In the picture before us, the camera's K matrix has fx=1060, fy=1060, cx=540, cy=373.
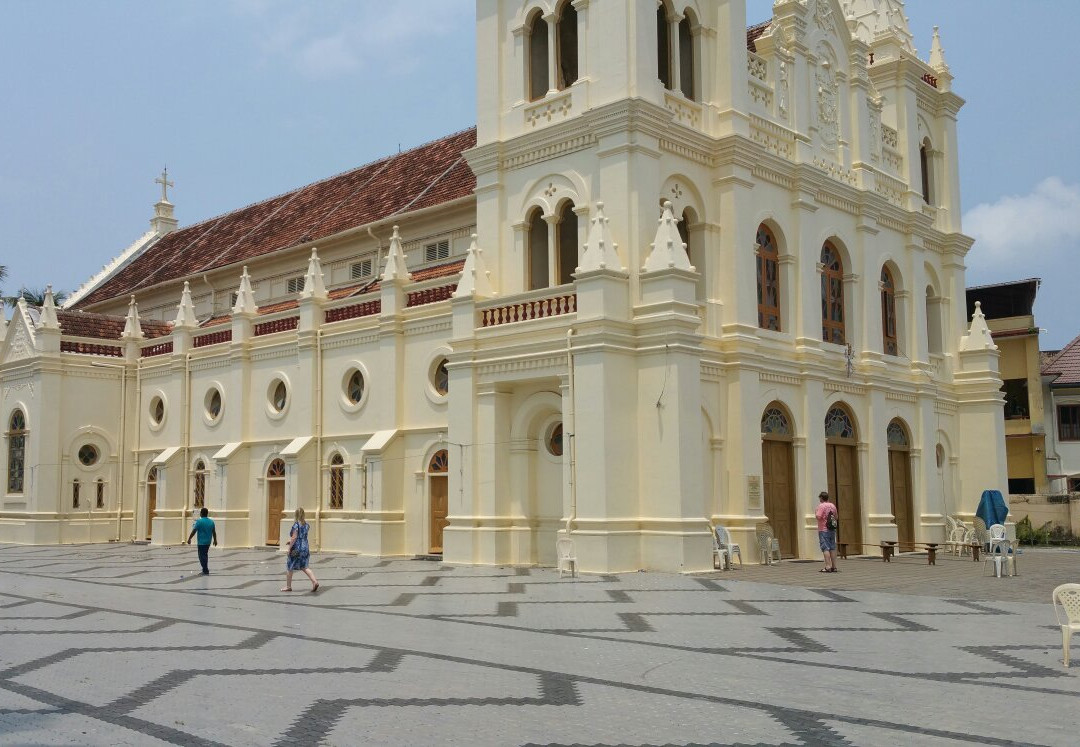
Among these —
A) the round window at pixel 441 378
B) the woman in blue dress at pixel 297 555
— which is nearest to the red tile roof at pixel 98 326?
the round window at pixel 441 378

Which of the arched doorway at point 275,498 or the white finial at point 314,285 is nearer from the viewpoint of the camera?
the white finial at point 314,285

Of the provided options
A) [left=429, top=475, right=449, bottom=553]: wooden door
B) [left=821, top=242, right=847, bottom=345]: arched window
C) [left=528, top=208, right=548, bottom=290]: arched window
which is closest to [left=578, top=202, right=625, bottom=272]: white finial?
[left=528, top=208, right=548, bottom=290]: arched window

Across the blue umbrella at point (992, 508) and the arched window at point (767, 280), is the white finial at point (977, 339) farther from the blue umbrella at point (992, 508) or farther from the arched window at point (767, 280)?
the arched window at point (767, 280)

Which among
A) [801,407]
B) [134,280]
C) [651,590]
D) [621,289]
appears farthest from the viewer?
[134,280]

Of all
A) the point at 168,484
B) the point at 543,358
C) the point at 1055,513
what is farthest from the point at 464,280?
the point at 1055,513

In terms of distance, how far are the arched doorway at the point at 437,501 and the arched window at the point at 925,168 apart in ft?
58.7

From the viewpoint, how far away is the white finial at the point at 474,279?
23.9m

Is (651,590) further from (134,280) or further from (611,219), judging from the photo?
(134,280)

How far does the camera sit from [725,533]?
22.5 m

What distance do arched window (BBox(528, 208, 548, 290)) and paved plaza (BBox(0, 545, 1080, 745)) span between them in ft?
24.3

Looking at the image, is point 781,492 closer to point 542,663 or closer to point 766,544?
point 766,544

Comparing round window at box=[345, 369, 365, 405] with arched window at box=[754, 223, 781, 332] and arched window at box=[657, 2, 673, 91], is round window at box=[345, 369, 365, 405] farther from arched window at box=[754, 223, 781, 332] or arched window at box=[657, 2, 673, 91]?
arched window at box=[657, 2, 673, 91]

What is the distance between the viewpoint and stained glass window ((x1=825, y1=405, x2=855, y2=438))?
88.3 feet

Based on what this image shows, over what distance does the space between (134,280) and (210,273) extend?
324 inches
